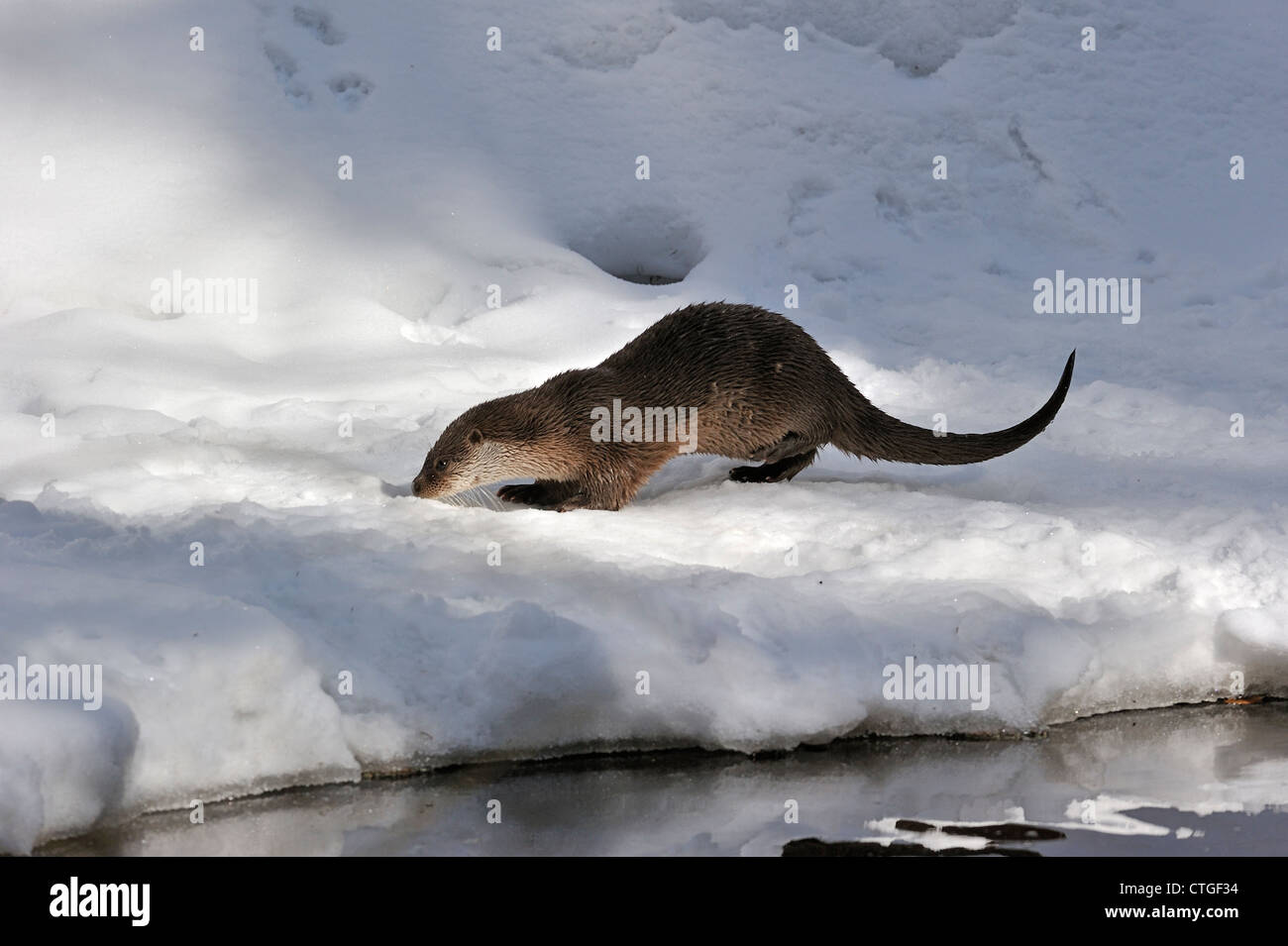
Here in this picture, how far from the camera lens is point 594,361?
486 cm

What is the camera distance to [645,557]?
328 cm

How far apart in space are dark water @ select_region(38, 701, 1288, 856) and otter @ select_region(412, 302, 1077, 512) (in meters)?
1.26

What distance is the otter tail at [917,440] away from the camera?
3.97 meters

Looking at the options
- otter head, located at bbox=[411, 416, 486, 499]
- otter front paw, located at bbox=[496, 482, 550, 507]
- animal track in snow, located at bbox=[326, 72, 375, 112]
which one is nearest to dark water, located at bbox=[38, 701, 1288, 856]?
otter head, located at bbox=[411, 416, 486, 499]

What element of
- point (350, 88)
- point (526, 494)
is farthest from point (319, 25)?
point (526, 494)

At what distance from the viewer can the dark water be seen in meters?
2.27

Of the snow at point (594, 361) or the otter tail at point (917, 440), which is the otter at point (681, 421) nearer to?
the otter tail at point (917, 440)

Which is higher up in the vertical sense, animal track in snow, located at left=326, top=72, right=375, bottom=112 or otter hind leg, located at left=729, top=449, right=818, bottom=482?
animal track in snow, located at left=326, top=72, right=375, bottom=112

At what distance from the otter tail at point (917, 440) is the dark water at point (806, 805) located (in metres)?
1.28

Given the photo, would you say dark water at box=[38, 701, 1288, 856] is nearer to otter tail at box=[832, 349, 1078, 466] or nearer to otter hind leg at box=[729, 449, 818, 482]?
otter tail at box=[832, 349, 1078, 466]

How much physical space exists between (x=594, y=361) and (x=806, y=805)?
2.62 meters

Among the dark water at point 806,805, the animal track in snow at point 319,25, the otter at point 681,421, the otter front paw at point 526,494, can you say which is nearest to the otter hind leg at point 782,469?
the otter at point 681,421

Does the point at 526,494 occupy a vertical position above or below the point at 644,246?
below

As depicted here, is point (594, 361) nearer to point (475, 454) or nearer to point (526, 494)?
point (526, 494)
